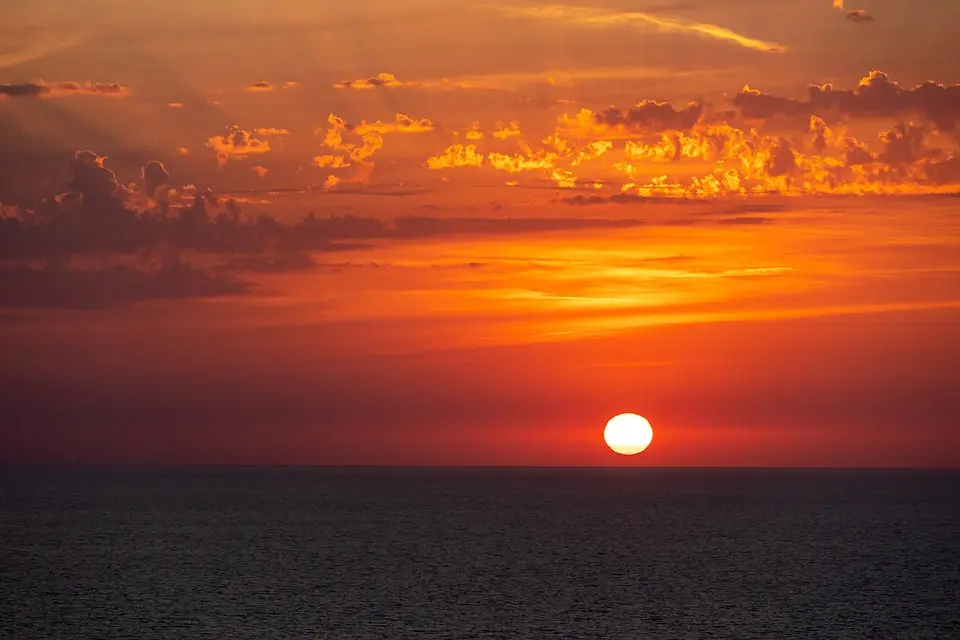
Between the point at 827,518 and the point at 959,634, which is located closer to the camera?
the point at 959,634

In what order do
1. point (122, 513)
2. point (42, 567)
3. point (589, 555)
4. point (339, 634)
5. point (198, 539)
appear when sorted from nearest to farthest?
point (339, 634)
point (42, 567)
point (589, 555)
point (198, 539)
point (122, 513)

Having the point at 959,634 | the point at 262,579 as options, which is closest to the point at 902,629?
the point at 959,634

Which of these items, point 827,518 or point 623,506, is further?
point 623,506

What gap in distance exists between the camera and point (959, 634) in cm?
5569

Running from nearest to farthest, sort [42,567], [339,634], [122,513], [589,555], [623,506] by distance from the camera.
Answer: [339,634]
[42,567]
[589,555]
[122,513]
[623,506]

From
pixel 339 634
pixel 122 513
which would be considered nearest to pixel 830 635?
pixel 339 634

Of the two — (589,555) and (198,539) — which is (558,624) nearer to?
(589,555)

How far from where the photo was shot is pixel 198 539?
115375mm

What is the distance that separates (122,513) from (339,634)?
125 metres

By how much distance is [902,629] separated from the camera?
191ft

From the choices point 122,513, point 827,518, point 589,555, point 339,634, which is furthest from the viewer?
point 122,513

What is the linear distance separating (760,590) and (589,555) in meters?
26.0

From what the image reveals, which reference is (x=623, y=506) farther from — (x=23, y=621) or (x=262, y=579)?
(x=23, y=621)

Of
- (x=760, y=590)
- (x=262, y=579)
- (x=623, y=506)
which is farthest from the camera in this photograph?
(x=623, y=506)
